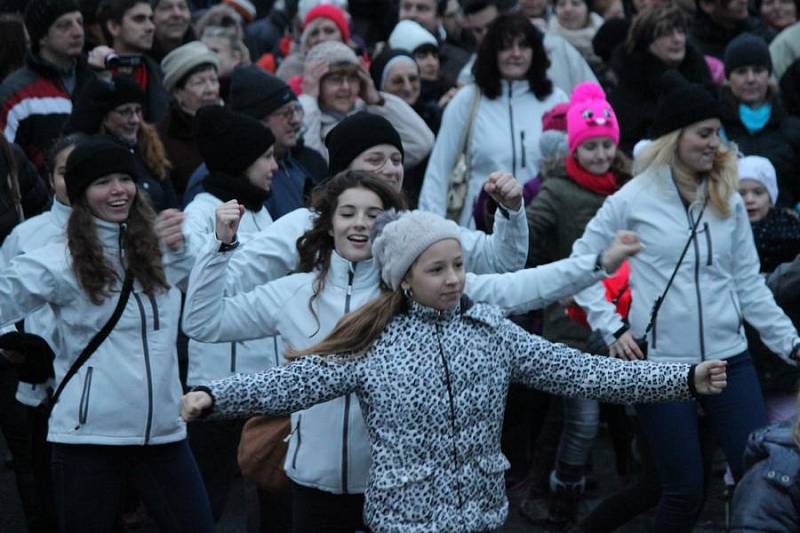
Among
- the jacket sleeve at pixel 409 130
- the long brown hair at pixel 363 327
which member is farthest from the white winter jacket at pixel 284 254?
the jacket sleeve at pixel 409 130

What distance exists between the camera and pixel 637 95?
10109mm

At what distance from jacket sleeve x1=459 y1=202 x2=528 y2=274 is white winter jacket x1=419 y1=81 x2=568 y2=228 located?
2.93 metres

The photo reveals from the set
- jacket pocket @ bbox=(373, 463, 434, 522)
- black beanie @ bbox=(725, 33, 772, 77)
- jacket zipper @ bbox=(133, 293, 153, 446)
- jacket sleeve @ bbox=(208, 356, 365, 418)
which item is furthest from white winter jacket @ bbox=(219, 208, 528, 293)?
black beanie @ bbox=(725, 33, 772, 77)

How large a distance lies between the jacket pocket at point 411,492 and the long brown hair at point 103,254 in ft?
5.33

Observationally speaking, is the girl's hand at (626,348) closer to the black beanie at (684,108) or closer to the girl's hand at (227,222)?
the black beanie at (684,108)

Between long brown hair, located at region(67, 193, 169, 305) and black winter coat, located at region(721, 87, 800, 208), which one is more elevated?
long brown hair, located at region(67, 193, 169, 305)

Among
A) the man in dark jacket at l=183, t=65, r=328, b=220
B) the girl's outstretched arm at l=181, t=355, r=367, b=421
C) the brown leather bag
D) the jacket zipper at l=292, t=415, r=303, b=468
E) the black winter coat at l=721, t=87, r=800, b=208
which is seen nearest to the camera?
the girl's outstretched arm at l=181, t=355, r=367, b=421

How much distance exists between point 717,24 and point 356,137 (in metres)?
6.27

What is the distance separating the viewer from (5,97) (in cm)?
895

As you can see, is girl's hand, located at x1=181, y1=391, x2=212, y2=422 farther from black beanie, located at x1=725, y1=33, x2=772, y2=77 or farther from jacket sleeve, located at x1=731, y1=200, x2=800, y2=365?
black beanie, located at x1=725, y1=33, x2=772, y2=77

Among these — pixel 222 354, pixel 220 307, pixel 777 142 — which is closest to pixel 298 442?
pixel 220 307

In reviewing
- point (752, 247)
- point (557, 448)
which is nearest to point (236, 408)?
point (752, 247)

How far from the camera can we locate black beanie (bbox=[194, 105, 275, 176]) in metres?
7.12

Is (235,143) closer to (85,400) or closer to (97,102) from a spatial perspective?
(97,102)
